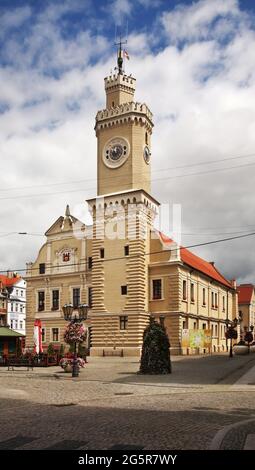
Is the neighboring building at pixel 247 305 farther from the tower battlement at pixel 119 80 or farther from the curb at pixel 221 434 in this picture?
the curb at pixel 221 434

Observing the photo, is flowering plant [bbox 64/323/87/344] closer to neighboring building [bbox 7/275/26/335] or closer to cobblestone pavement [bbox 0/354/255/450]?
cobblestone pavement [bbox 0/354/255/450]

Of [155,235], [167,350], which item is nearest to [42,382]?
[167,350]

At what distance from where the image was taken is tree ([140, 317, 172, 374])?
2602cm

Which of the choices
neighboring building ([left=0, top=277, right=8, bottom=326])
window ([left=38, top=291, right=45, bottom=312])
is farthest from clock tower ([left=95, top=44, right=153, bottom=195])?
neighboring building ([left=0, top=277, right=8, bottom=326])

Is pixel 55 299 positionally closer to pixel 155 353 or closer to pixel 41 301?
pixel 41 301

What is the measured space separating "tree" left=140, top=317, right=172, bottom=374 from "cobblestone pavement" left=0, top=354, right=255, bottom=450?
2655 mm

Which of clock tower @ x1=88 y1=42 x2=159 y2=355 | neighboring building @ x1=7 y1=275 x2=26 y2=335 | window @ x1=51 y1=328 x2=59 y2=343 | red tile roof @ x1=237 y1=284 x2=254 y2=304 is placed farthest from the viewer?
red tile roof @ x1=237 y1=284 x2=254 y2=304

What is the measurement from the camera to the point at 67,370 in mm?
27375

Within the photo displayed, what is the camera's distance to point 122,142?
166 ft

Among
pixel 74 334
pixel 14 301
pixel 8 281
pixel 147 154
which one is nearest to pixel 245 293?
pixel 14 301

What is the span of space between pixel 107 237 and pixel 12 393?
3211cm

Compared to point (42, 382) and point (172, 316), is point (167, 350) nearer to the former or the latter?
point (42, 382)

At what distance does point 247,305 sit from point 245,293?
352cm
